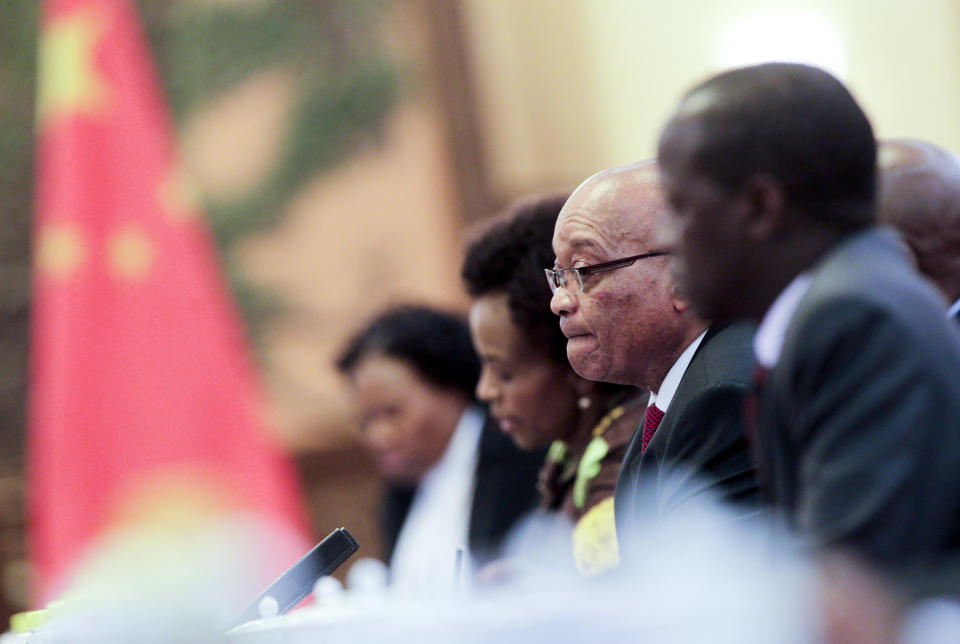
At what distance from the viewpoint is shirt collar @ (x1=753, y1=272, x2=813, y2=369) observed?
1164 millimetres

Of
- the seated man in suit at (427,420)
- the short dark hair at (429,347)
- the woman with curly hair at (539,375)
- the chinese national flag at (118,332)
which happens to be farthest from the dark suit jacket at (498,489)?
the chinese national flag at (118,332)

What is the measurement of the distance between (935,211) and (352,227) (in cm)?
362

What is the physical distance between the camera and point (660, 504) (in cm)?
177

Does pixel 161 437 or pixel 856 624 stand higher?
pixel 856 624

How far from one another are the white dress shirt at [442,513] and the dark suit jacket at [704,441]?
1.71 meters

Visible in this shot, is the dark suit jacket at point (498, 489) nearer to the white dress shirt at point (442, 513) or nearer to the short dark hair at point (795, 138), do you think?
the white dress shirt at point (442, 513)

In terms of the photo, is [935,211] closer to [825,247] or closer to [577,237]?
[577,237]

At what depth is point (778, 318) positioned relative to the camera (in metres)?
1.18

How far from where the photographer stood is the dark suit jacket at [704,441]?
5.60 ft

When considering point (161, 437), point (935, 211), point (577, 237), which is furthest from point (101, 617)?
point (161, 437)

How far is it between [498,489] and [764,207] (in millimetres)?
2543

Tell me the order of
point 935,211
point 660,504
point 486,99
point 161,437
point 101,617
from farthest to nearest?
point 486,99
point 161,437
point 935,211
point 660,504
point 101,617

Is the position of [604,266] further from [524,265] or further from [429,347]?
[429,347]

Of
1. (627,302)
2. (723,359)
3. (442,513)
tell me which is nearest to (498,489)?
(442,513)
